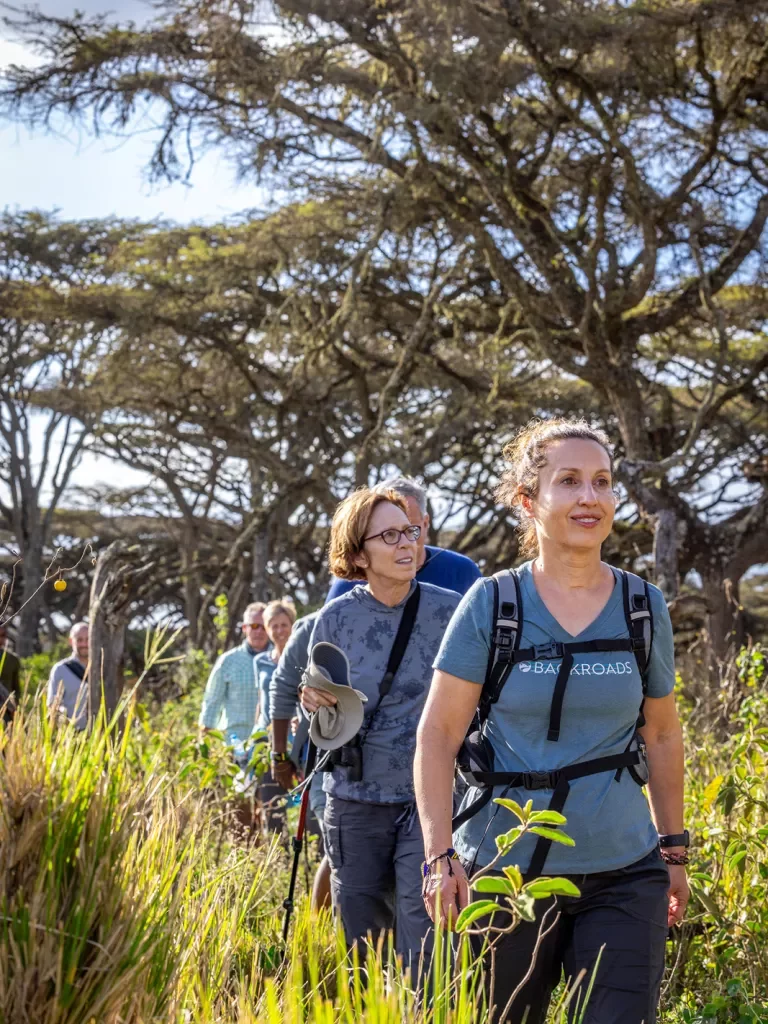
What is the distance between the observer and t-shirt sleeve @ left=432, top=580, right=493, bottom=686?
9.80 ft

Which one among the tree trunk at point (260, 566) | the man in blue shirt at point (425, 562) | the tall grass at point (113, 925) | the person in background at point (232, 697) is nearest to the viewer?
the tall grass at point (113, 925)

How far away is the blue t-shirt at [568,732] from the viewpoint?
9.50ft

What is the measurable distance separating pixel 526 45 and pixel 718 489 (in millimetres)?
10906

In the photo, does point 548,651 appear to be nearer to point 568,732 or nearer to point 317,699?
point 568,732

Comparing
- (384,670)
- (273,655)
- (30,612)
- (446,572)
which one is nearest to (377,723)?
(384,670)

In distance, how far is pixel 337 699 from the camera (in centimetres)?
404

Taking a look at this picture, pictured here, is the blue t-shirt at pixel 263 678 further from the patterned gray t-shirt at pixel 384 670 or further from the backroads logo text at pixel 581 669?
the backroads logo text at pixel 581 669

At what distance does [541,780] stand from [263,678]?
185 inches

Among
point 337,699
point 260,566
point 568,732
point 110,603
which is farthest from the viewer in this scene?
point 260,566

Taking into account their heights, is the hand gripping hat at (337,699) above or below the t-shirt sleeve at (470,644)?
below

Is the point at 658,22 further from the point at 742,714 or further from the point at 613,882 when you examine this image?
the point at 613,882

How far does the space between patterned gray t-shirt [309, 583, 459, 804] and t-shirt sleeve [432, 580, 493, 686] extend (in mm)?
1046

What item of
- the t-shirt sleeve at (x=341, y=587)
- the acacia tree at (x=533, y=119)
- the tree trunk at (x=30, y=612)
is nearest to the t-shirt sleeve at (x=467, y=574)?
the t-shirt sleeve at (x=341, y=587)

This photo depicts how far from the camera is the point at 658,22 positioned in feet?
35.8
